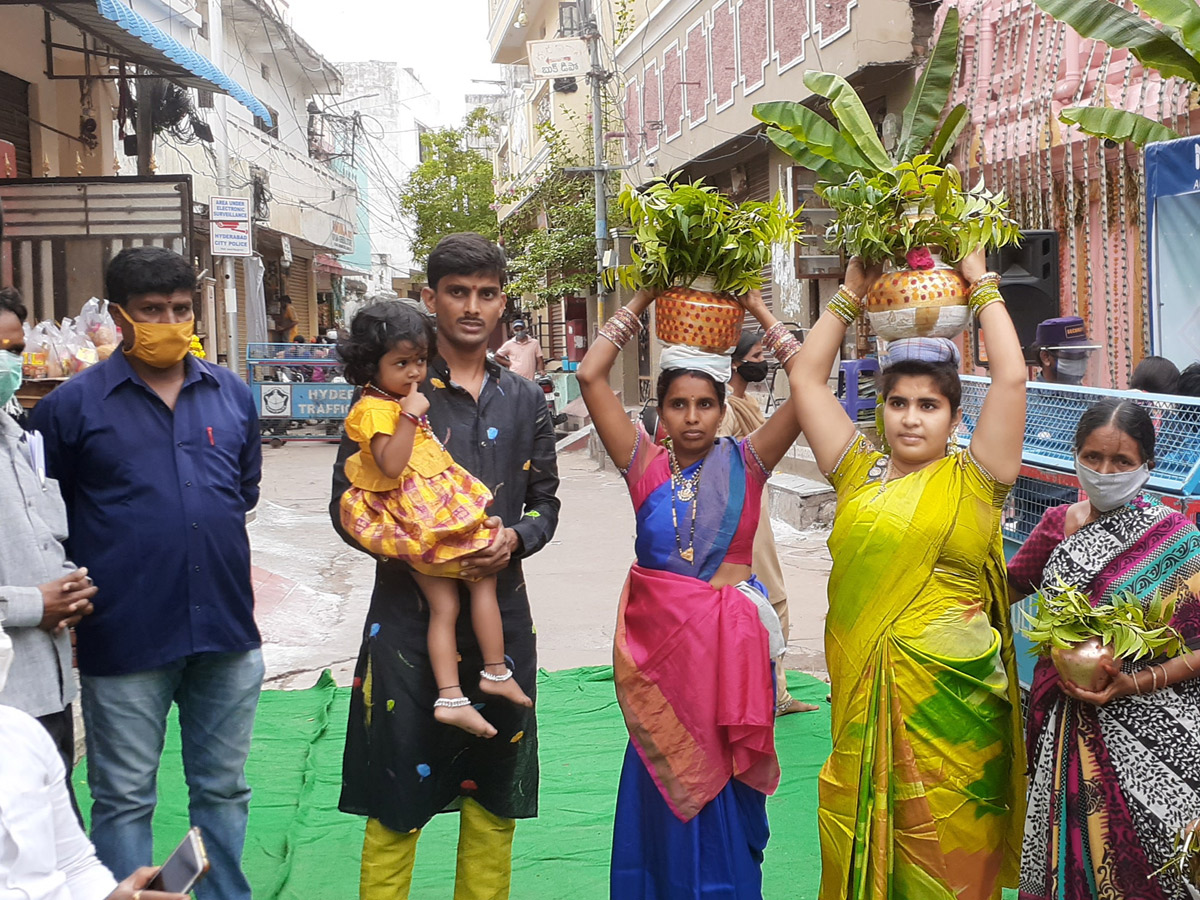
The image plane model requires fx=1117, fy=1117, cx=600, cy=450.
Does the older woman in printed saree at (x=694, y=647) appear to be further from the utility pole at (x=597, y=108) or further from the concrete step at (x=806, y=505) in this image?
the utility pole at (x=597, y=108)

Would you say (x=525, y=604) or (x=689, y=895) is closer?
(x=689, y=895)

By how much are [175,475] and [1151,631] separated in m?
2.60

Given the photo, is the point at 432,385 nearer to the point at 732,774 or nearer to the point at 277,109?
the point at 732,774

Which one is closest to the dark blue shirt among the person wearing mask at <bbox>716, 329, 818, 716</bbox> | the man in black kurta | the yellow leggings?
the man in black kurta

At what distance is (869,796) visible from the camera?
2.78m

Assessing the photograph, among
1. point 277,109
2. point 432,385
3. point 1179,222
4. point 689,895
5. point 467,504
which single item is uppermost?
point 277,109

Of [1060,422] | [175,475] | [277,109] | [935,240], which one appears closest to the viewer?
[935,240]

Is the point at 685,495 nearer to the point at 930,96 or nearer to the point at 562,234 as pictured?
the point at 930,96

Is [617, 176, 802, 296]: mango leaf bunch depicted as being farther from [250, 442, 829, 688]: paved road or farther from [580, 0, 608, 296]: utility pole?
[580, 0, 608, 296]: utility pole

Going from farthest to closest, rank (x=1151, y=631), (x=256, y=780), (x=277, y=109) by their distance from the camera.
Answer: (x=277, y=109)
(x=256, y=780)
(x=1151, y=631)

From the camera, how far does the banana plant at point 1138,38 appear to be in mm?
4277

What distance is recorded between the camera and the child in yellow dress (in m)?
2.94

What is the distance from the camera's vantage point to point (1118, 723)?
9.16 ft

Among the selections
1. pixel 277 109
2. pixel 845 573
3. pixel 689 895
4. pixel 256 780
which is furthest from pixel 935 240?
pixel 277 109
